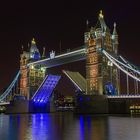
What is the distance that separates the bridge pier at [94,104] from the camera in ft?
168

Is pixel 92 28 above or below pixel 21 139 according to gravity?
above

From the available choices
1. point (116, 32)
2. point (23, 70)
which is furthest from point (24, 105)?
point (116, 32)

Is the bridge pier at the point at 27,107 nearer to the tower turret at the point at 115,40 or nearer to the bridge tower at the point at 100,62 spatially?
the bridge tower at the point at 100,62

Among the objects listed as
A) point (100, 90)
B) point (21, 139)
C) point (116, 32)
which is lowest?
point (21, 139)

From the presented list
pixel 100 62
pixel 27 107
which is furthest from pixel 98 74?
pixel 27 107

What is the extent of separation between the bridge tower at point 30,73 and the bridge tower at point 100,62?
64.8ft

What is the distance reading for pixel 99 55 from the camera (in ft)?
179

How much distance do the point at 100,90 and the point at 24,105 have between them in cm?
2238

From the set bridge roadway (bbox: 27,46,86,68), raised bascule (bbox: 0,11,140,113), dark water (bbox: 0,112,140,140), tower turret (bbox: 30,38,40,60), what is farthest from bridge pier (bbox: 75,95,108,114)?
tower turret (bbox: 30,38,40,60)

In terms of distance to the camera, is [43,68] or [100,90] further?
[43,68]

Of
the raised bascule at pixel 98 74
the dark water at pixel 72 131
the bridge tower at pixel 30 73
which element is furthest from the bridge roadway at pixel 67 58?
the dark water at pixel 72 131

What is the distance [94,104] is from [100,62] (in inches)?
281

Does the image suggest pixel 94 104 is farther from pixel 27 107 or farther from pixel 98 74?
pixel 27 107

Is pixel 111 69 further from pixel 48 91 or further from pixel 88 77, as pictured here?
pixel 48 91
